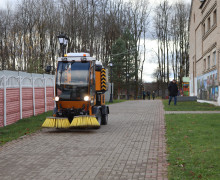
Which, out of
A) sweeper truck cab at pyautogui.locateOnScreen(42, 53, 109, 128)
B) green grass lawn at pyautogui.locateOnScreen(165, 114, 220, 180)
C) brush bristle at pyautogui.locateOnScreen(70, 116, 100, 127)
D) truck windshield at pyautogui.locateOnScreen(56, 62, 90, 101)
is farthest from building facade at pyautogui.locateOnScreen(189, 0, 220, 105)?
brush bristle at pyautogui.locateOnScreen(70, 116, 100, 127)

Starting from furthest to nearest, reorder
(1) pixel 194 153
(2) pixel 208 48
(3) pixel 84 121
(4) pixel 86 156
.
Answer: (2) pixel 208 48 < (3) pixel 84 121 < (4) pixel 86 156 < (1) pixel 194 153

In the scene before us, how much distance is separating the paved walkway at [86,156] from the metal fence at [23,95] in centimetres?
340

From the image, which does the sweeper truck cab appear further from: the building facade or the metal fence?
the building facade

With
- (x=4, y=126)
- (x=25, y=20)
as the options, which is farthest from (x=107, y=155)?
(x=25, y=20)

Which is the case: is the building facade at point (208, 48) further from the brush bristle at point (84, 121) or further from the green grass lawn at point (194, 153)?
the brush bristle at point (84, 121)

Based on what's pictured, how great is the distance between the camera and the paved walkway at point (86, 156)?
5.74 meters

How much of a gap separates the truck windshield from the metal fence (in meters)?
2.97

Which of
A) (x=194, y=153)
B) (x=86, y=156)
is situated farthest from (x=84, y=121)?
(x=194, y=153)

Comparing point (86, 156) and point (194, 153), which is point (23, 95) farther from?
point (194, 153)

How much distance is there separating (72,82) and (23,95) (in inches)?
202

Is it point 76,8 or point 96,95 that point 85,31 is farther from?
point 96,95

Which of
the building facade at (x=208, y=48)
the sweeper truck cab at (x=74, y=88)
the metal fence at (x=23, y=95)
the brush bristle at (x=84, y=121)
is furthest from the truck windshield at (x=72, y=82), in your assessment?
the building facade at (x=208, y=48)

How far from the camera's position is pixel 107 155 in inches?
287

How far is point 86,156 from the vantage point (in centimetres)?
721
